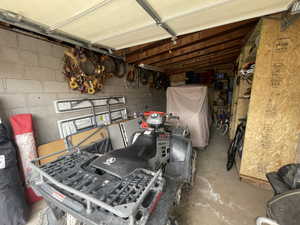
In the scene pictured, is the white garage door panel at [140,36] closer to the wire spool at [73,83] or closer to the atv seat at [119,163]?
the wire spool at [73,83]

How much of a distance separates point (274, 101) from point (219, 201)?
1556mm

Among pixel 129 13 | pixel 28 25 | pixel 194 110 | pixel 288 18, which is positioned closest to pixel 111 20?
pixel 129 13

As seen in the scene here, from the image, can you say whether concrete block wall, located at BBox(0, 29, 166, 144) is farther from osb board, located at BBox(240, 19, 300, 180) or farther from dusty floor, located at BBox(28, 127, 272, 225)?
osb board, located at BBox(240, 19, 300, 180)

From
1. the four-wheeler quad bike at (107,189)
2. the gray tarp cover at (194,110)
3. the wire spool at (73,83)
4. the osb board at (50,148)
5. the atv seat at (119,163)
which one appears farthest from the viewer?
the gray tarp cover at (194,110)

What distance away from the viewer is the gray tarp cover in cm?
299

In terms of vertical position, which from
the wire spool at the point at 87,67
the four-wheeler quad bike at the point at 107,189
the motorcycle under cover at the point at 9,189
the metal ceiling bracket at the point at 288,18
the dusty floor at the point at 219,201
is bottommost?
the dusty floor at the point at 219,201

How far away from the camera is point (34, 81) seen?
67.4 inches

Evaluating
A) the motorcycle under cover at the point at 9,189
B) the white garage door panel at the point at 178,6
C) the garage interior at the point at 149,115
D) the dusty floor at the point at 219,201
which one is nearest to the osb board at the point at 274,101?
the garage interior at the point at 149,115

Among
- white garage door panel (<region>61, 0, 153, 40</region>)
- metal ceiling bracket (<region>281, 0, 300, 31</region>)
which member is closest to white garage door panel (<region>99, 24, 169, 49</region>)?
white garage door panel (<region>61, 0, 153, 40</region>)

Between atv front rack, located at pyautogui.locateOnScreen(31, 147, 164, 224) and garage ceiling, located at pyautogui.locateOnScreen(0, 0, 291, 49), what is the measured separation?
1.32m

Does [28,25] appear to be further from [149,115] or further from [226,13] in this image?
[226,13]

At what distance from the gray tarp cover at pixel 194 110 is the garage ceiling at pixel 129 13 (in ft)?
5.96

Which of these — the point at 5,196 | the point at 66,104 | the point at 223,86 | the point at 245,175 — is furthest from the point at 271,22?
the point at 223,86

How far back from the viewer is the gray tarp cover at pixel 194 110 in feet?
9.82
